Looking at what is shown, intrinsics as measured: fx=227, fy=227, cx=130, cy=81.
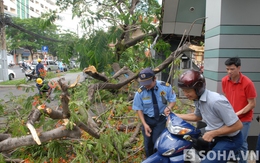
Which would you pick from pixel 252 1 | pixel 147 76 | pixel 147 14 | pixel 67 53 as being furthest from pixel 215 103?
pixel 147 14

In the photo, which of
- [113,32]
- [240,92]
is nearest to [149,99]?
[240,92]

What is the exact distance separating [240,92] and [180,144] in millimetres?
1207

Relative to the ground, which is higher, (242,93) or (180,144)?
(242,93)

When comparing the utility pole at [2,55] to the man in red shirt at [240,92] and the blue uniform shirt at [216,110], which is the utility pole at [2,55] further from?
the blue uniform shirt at [216,110]

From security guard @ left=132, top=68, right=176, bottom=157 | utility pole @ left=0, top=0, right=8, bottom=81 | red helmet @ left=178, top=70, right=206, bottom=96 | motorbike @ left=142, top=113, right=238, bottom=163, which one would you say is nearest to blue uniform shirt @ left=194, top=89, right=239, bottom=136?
red helmet @ left=178, top=70, right=206, bottom=96

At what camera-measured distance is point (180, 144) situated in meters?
2.20

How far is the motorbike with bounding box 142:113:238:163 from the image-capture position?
7.09 feet

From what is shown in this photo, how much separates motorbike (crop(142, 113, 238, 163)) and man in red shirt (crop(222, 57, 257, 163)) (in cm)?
93

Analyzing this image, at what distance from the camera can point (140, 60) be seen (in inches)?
318

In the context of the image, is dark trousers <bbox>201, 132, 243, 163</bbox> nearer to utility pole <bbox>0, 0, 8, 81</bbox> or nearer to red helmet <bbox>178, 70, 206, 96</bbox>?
red helmet <bbox>178, 70, 206, 96</bbox>

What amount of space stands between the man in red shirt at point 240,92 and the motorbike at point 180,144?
3.04 feet

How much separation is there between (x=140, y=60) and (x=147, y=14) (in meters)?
1.74

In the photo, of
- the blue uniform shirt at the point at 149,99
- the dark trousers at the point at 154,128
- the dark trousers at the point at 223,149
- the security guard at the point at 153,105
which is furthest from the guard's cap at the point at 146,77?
the dark trousers at the point at 223,149

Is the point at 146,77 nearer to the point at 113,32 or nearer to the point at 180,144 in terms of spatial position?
the point at 180,144
